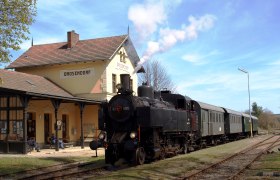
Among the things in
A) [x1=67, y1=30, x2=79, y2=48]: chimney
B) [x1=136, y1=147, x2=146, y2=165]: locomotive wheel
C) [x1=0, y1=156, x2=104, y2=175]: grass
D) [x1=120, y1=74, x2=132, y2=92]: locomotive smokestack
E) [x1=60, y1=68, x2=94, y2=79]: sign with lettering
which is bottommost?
[x1=0, y1=156, x2=104, y2=175]: grass

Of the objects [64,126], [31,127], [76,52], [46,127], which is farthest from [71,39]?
[31,127]

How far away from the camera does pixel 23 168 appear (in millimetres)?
13766

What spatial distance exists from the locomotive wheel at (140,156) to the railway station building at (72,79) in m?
9.66

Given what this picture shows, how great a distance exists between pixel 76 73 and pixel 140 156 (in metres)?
17.1

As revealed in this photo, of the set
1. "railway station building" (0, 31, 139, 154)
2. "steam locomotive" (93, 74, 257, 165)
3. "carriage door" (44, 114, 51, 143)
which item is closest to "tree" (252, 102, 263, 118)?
"railway station building" (0, 31, 139, 154)

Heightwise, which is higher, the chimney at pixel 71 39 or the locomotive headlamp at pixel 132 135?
the chimney at pixel 71 39

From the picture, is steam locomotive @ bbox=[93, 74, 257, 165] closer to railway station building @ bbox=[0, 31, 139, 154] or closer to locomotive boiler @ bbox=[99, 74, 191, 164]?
locomotive boiler @ bbox=[99, 74, 191, 164]

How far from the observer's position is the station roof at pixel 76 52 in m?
29.6

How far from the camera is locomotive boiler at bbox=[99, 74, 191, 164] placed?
13.8m

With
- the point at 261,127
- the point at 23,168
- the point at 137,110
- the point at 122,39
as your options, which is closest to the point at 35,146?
the point at 23,168

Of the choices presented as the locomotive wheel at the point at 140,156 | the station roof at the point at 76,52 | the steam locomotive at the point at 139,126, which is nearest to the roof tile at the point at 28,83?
the station roof at the point at 76,52

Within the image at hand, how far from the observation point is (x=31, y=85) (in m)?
24.6

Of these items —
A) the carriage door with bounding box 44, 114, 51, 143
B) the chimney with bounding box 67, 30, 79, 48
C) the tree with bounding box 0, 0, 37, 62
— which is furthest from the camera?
the chimney with bounding box 67, 30, 79, 48

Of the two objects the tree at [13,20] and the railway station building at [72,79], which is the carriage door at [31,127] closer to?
the railway station building at [72,79]
